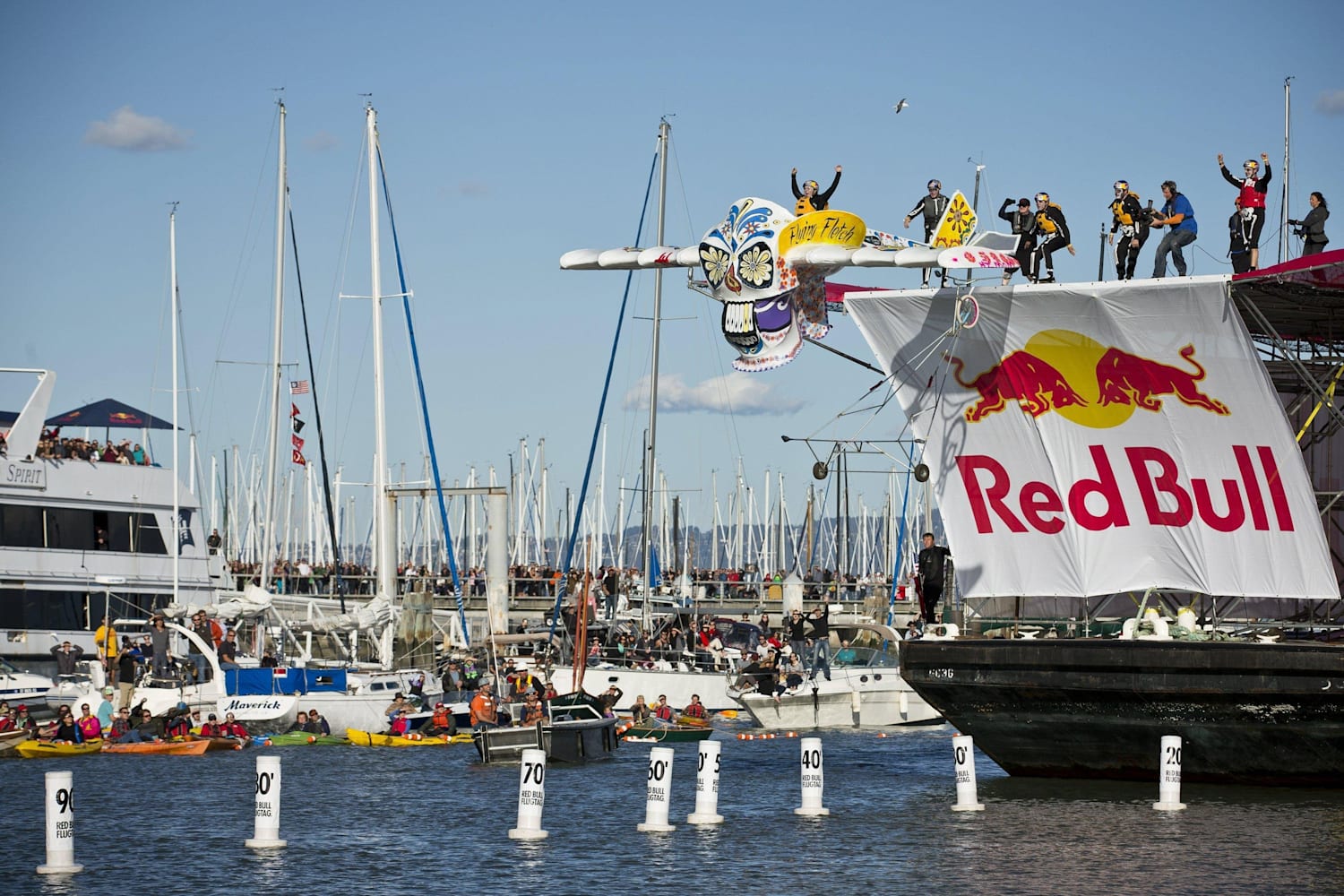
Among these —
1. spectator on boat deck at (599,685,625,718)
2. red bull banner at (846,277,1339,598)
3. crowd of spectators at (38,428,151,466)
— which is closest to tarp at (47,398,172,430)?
crowd of spectators at (38,428,151,466)

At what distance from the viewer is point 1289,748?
27.8 meters

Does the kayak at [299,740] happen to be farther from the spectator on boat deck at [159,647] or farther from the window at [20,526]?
the window at [20,526]

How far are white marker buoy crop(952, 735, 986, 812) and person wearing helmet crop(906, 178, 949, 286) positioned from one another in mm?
8664

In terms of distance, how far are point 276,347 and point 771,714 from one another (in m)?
21.1

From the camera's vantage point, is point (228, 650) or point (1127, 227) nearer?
point (1127, 227)

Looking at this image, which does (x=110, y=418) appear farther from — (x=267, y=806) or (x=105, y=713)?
(x=267, y=806)

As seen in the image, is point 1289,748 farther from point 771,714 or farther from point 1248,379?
point 771,714

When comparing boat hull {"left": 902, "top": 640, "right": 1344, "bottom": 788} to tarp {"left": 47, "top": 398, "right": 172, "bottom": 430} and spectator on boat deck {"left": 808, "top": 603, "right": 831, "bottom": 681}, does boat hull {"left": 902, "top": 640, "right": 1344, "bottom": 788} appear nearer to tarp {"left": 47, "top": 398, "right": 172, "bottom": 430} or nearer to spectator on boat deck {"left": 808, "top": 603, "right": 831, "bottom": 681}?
spectator on boat deck {"left": 808, "top": 603, "right": 831, "bottom": 681}

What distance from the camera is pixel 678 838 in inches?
1014

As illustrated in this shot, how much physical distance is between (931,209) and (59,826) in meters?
17.6

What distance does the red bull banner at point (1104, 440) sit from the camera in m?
29.7

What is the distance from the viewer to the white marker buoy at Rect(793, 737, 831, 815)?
25.9 m

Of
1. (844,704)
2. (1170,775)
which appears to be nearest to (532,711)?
(844,704)

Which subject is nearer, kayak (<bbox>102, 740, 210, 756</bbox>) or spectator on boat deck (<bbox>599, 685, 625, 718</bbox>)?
spectator on boat deck (<bbox>599, 685, 625, 718</bbox>)
